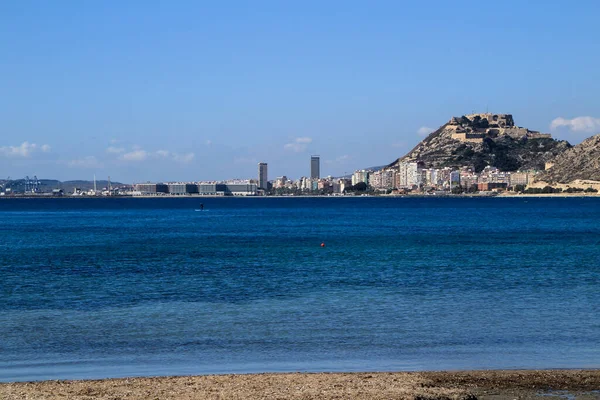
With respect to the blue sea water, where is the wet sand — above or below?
above

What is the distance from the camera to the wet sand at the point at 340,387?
45.9 ft

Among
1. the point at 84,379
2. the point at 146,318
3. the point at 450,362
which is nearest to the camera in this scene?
the point at 84,379

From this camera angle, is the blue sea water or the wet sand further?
the blue sea water

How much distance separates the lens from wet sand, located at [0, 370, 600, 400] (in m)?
14.0

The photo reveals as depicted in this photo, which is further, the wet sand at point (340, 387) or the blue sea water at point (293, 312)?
the blue sea water at point (293, 312)

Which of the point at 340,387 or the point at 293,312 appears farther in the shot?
the point at 293,312

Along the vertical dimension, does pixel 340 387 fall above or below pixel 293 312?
above

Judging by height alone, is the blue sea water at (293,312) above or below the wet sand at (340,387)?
below

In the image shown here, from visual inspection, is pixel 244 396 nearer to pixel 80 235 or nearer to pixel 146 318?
pixel 146 318

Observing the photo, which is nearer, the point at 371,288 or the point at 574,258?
the point at 371,288

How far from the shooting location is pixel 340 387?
1455 cm

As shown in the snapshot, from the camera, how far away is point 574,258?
4341cm

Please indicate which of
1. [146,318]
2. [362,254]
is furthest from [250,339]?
[362,254]

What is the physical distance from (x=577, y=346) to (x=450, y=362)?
3.44 m
